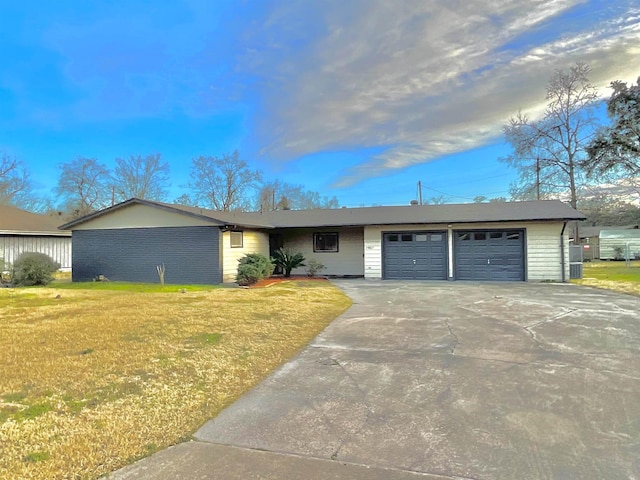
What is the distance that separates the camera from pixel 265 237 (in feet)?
59.9

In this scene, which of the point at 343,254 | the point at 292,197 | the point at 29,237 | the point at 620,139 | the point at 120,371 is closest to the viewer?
the point at 120,371

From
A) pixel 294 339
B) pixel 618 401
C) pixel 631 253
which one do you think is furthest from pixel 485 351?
pixel 631 253

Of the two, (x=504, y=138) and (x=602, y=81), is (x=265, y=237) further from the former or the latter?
(x=602, y=81)

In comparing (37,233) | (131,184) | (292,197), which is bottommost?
(37,233)

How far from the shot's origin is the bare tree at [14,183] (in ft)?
107

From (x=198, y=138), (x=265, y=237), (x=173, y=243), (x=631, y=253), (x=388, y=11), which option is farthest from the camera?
(x=631, y=253)

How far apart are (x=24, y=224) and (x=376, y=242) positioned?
18.7 meters

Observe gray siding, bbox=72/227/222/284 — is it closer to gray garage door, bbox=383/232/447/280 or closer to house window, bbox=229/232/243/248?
house window, bbox=229/232/243/248

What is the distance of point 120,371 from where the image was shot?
Result: 14.3ft

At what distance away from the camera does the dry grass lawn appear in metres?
2.75

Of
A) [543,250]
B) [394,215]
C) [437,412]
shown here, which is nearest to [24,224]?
[394,215]

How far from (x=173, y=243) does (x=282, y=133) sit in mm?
10055

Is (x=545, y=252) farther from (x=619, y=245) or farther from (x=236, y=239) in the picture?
(x=619, y=245)

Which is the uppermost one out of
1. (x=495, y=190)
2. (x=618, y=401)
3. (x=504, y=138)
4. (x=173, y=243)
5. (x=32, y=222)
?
(x=504, y=138)
